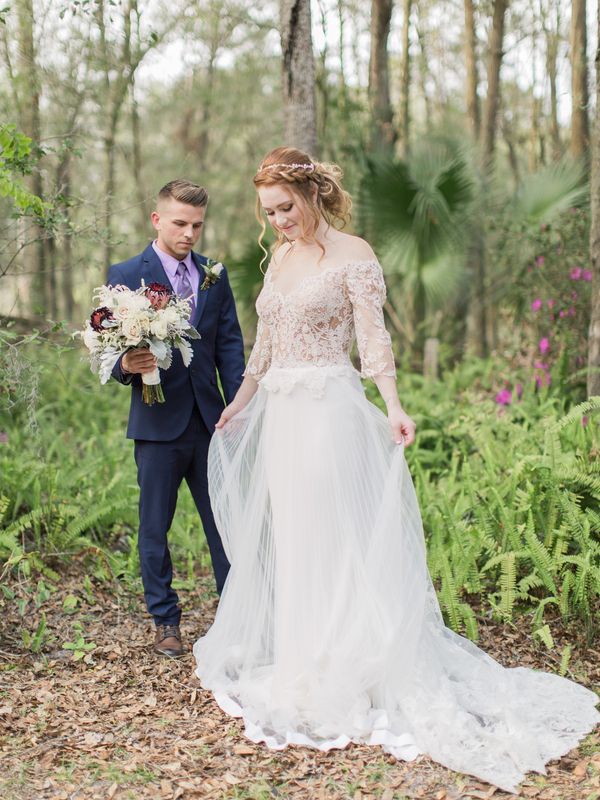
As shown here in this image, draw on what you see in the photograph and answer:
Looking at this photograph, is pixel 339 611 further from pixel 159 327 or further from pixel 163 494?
pixel 159 327

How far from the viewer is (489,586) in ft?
15.2

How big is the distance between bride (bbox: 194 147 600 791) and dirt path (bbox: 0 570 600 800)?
137 mm

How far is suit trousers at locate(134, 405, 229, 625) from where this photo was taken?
12.8 feet

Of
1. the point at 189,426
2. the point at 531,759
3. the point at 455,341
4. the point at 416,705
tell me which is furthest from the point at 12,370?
the point at 455,341

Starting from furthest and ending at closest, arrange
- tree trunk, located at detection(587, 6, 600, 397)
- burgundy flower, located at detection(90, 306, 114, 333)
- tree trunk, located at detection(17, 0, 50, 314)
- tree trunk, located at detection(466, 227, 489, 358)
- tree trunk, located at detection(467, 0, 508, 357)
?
tree trunk, located at detection(467, 0, 508, 357)
tree trunk, located at detection(466, 227, 489, 358)
tree trunk, located at detection(17, 0, 50, 314)
tree trunk, located at detection(587, 6, 600, 397)
burgundy flower, located at detection(90, 306, 114, 333)

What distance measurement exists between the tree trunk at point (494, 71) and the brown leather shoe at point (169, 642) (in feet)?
31.3

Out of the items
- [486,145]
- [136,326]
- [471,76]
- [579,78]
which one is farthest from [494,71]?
[136,326]

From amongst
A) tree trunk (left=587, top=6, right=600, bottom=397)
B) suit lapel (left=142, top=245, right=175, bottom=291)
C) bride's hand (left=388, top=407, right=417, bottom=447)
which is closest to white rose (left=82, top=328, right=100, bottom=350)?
suit lapel (left=142, top=245, right=175, bottom=291)

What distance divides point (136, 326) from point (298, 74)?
409 cm

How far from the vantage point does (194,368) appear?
155 inches

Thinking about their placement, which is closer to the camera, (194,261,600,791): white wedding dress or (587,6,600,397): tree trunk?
(194,261,600,791): white wedding dress

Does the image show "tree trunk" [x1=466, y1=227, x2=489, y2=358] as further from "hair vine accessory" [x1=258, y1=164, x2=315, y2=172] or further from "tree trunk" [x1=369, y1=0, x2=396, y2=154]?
"hair vine accessory" [x1=258, y1=164, x2=315, y2=172]

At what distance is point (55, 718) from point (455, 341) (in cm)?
849

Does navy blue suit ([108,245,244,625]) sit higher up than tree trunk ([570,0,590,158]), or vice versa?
tree trunk ([570,0,590,158])
